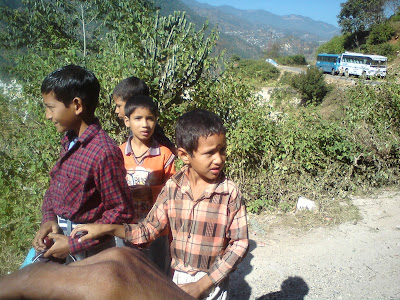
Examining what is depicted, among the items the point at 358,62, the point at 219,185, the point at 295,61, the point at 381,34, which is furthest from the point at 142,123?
the point at 295,61

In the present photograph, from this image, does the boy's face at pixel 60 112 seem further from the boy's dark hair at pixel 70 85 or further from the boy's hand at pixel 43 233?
the boy's hand at pixel 43 233

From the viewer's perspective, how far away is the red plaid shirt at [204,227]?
1374 millimetres

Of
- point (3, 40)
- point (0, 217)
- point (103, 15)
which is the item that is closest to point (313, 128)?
point (0, 217)

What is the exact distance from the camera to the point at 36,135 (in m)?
3.71

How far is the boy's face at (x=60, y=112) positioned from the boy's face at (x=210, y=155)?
643mm

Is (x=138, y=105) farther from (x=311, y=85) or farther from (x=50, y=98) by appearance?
(x=311, y=85)

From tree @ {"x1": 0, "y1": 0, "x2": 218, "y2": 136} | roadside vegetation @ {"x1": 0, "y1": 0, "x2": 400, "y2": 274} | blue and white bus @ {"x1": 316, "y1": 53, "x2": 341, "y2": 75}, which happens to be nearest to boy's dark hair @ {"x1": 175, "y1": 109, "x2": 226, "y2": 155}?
roadside vegetation @ {"x1": 0, "y1": 0, "x2": 400, "y2": 274}

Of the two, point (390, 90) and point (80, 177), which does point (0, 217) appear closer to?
point (80, 177)

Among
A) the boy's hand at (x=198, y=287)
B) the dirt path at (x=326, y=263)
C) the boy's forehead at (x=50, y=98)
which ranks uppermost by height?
the boy's forehead at (x=50, y=98)

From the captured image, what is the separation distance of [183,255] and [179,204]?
9.2 inches

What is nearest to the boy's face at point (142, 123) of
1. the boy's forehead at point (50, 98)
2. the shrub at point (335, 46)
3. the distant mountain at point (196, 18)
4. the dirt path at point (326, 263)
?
the boy's forehead at point (50, 98)

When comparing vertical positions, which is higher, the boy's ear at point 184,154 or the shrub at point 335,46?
the shrub at point 335,46

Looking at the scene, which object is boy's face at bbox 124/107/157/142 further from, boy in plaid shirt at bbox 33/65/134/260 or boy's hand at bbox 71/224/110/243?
boy's hand at bbox 71/224/110/243

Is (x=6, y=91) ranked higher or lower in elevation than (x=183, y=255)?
higher
